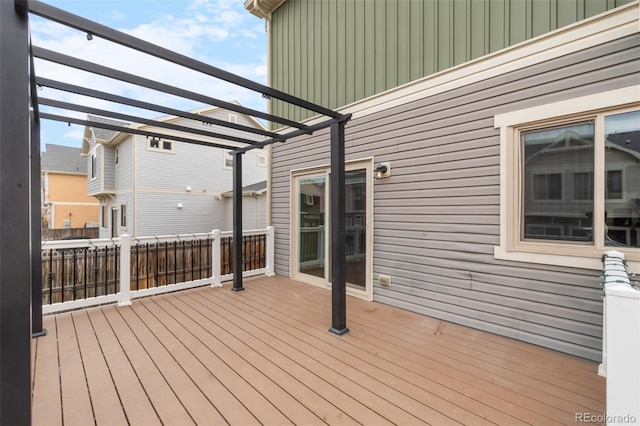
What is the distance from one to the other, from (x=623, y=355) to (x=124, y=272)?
4.62m

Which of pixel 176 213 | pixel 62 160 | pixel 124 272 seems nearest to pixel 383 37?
pixel 124 272

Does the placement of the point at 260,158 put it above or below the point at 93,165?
above

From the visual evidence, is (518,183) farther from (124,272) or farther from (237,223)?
(124,272)

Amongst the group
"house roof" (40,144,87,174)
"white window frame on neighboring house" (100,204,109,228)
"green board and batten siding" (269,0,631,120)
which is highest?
"house roof" (40,144,87,174)

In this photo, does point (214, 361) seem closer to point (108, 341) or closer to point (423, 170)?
point (108, 341)

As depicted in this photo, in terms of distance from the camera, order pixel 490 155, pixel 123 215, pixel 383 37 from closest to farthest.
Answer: pixel 490 155 → pixel 383 37 → pixel 123 215

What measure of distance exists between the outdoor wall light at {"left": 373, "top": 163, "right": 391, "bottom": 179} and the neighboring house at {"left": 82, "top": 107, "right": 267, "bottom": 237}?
880 centimetres

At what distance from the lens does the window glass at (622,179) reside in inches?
90.3

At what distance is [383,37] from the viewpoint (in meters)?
3.92

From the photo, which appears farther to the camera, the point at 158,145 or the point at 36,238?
the point at 158,145

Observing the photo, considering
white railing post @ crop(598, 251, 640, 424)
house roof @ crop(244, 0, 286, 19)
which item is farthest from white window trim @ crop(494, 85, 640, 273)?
house roof @ crop(244, 0, 286, 19)

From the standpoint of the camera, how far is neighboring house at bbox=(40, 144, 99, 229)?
1828cm

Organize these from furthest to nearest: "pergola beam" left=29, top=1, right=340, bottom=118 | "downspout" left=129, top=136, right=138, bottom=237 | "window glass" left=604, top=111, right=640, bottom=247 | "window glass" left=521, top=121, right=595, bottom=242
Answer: "downspout" left=129, top=136, right=138, bottom=237 → "window glass" left=521, top=121, right=595, bottom=242 → "window glass" left=604, top=111, right=640, bottom=247 → "pergola beam" left=29, top=1, right=340, bottom=118

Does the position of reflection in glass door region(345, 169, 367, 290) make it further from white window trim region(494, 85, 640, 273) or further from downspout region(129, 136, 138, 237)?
downspout region(129, 136, 138, 237)
